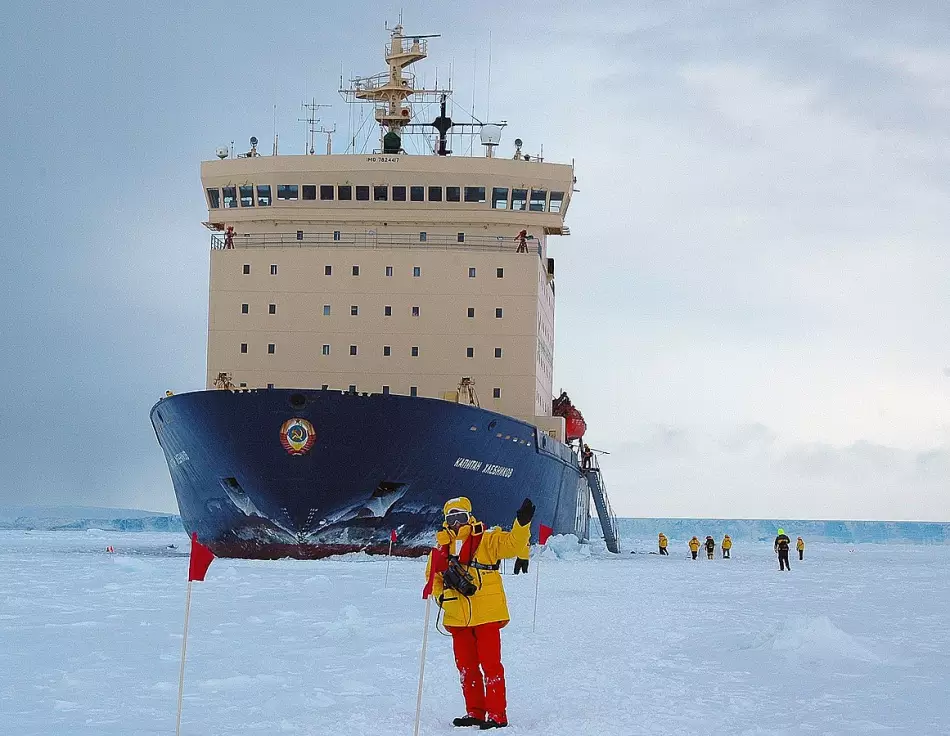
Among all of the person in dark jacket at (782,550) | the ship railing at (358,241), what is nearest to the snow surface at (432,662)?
the person in dark jacket at (782,550)

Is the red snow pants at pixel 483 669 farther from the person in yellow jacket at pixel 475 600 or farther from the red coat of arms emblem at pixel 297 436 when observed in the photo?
the red coat of arms emblem at pixel 297 436

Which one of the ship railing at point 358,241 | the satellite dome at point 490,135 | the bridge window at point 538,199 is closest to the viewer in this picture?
the ship railing at point 358,241

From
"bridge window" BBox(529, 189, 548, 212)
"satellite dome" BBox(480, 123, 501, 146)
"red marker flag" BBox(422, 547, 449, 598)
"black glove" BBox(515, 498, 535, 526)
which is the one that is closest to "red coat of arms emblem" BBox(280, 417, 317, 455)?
"bridge window" BBox(529, 189, 548, 212)

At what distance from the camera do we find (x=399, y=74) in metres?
28.2

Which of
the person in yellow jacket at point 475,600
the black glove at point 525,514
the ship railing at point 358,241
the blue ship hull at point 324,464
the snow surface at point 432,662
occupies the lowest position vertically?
the snow surface at point 432,662

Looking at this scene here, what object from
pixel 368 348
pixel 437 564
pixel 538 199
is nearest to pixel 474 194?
pixel 538 199

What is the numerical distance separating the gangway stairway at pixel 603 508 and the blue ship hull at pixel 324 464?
569 inches

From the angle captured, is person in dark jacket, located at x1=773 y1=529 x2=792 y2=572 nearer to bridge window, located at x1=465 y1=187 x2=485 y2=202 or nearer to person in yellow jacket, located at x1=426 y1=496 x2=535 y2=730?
bridge window, located at x1=465 y1=187 x2=485 y2=202

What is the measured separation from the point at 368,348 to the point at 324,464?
175 inches

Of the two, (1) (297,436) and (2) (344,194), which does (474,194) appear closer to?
(2) (344,194)

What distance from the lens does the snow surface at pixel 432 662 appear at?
18.0 ft

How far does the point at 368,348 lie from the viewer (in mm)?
22188

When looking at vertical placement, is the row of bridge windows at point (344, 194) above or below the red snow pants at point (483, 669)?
above

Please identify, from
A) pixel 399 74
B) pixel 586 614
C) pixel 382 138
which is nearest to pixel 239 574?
pixel 586 614
